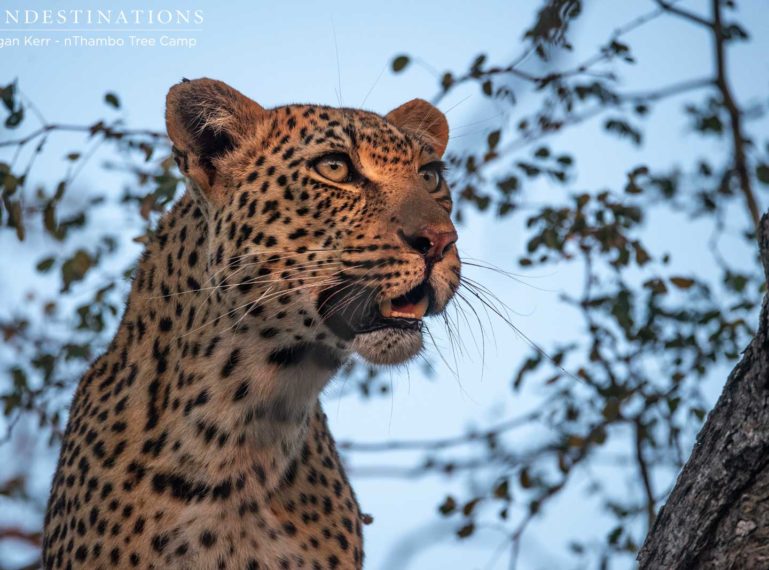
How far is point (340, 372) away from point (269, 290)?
0.73 meters

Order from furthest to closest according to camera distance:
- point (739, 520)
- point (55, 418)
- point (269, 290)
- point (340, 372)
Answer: point (55, 418) → point (340, 372) → point (269, 290) → point (739, 520)

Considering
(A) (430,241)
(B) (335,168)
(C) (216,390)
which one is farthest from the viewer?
(B) (335,168)

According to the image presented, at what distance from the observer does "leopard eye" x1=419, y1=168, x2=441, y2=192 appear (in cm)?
671

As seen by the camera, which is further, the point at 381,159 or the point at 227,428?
the point at 381,159

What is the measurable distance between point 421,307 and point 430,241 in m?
0.39

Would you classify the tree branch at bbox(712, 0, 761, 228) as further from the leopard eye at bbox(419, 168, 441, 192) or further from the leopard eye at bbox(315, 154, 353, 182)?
the leopard eye at bbox(315, 154, 353, 182)

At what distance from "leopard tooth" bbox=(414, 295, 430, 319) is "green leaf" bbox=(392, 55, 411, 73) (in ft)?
9.46

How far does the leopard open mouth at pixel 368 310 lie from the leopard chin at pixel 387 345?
1.4 inches

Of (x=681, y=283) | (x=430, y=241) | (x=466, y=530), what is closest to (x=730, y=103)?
(x=681, y=283)

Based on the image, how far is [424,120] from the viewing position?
7.57m

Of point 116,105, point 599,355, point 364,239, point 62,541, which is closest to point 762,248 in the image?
point 364,239

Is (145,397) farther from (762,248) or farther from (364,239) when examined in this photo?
(762,248)

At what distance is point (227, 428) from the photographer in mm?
6000

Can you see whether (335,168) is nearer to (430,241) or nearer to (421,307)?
(430,241)
